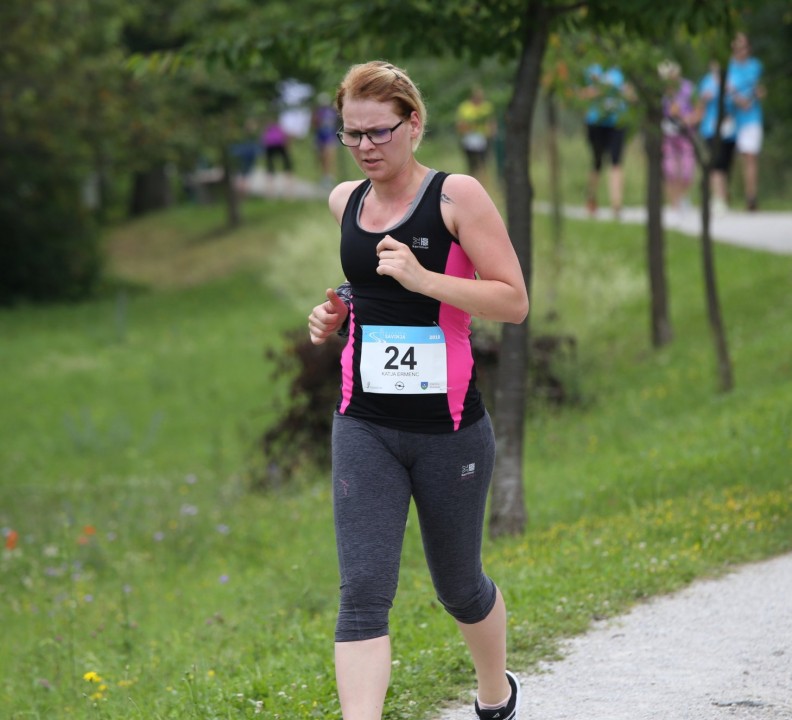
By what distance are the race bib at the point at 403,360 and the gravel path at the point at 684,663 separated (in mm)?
1339

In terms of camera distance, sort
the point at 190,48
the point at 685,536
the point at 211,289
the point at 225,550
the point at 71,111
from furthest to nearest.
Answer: the point at 211,289 → the point at 71,111 → the point at 225,550 → the point at 190,48 → the point at 685,536

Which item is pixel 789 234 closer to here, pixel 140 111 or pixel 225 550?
pixel 225 550

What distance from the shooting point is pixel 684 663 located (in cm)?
503

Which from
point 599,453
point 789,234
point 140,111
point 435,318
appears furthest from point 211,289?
point 435,318

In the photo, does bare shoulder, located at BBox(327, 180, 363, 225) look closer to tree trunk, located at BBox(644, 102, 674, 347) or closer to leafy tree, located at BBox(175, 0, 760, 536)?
leafy tree, located at BBox(175, 0, 760, 536)

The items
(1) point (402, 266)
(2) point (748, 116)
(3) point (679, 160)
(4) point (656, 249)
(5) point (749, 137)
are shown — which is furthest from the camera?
(3) point (679, 160)

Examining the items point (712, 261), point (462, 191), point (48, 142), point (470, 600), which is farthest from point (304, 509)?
point (48, 142)

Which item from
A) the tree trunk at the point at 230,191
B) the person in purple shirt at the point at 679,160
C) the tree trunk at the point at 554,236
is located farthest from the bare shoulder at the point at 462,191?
the tree trunk at the point at 230,191

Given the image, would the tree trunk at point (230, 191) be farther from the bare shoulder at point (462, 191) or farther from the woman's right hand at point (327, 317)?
the bare shoulder at point (462, 191)

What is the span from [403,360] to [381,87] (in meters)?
0.77

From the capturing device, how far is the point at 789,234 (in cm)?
1805

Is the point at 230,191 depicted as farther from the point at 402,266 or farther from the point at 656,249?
the point at 402,266

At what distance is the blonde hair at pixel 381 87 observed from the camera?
3877mm

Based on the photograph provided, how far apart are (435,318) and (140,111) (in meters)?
23.3
